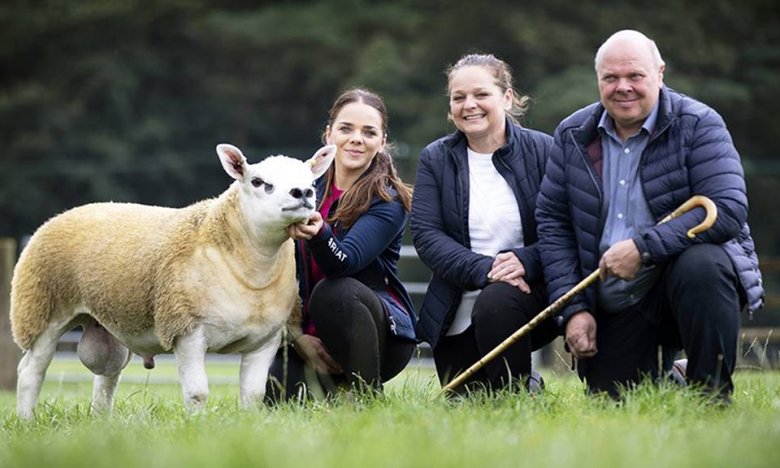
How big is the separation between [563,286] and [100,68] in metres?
22.9

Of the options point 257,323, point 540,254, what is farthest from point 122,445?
point 540,254

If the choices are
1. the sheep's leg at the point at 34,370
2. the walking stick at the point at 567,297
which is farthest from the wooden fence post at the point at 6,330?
the walking stick at the point at 567,297

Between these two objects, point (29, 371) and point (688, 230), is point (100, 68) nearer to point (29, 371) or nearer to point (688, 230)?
point (29, 371)

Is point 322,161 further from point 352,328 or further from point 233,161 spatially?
point 352,328

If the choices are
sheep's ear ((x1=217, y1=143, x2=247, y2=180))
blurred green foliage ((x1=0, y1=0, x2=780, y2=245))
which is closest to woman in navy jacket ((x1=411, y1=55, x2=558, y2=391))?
sheep's ear ((x1=217, y1=143, x2=247, y2=180))

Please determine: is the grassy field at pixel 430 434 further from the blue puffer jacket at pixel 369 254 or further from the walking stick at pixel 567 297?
the blue puffer jacket at pixel 369 254

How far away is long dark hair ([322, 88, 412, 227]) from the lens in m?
5.74

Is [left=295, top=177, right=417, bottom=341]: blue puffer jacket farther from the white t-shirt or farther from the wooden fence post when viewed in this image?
the wooden fence post

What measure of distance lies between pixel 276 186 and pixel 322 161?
0.34 m

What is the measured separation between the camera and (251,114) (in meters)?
27.3

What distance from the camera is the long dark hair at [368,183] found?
5742 millimetres

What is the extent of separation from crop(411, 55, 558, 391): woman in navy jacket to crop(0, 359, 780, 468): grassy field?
31 cm

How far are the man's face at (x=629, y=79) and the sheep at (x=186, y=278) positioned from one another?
1268 mm

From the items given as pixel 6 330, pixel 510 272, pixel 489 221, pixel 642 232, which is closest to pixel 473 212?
pixel 489 221
